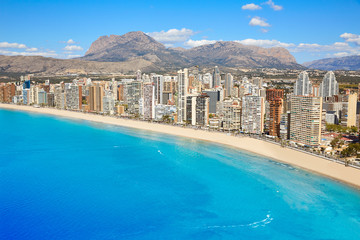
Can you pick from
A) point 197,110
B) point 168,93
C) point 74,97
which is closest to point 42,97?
point 74,97

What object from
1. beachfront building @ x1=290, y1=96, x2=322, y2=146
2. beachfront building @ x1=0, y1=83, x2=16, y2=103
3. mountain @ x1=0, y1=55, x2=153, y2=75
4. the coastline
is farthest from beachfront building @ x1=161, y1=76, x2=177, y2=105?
mountain @ x1=0, y1=55, x2=153, y2=75

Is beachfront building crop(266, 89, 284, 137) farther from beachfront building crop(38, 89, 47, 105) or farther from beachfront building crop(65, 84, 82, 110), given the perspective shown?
beachfront building crop(38, 89, 47, 105)

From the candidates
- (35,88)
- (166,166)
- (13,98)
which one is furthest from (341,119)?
(13,98)

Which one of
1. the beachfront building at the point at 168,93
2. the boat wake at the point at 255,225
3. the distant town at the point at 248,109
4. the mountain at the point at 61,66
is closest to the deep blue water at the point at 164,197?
the boat wake at the point at 255,225

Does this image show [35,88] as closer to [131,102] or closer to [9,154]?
[131,102]

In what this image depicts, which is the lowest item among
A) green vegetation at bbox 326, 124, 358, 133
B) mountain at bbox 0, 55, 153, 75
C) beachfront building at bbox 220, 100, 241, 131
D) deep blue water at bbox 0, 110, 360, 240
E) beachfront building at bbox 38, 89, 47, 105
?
deep blue water at bbox 0, 110, 360, 240

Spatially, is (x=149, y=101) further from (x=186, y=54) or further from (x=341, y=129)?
(x=186, y=54)
